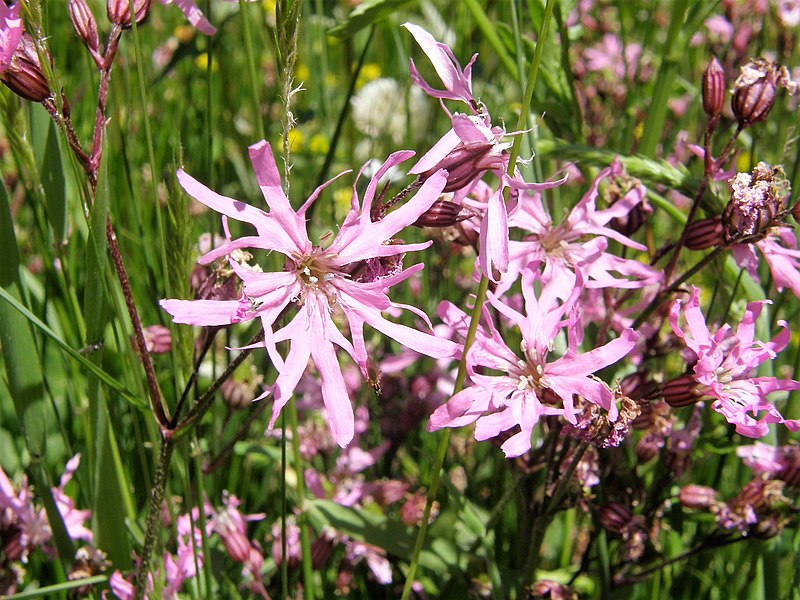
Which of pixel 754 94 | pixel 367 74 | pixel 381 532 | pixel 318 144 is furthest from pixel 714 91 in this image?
pixel 367 74

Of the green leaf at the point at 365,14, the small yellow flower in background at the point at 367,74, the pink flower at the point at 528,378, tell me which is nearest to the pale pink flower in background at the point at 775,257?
the pink flower at the point at 528,378

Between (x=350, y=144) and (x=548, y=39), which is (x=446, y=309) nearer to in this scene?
(x=548, y=39)

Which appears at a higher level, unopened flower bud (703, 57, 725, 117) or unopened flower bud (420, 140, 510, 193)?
unopened flower bud (703, 57, 725, 117)

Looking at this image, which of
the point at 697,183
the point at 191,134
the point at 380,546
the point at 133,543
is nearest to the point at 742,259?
the point at 697,183

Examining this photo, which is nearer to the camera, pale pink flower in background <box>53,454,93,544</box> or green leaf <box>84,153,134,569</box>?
green leaf <box>84,153,134,569</box>

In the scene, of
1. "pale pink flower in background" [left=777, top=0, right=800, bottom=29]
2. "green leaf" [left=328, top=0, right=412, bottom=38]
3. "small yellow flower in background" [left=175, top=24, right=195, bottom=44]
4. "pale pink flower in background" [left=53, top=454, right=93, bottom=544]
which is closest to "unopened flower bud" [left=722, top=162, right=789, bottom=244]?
"green leaf" [left=328, top=0, right=412, bottom=38]

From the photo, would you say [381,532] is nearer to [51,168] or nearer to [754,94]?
[51,168]

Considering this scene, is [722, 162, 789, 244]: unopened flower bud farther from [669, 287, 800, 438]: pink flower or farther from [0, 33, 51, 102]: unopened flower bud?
[0, 33, 51, 102]: unopened flower bud

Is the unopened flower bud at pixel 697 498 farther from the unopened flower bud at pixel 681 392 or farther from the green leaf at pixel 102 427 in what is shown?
the green leaf at pixel 102 427
